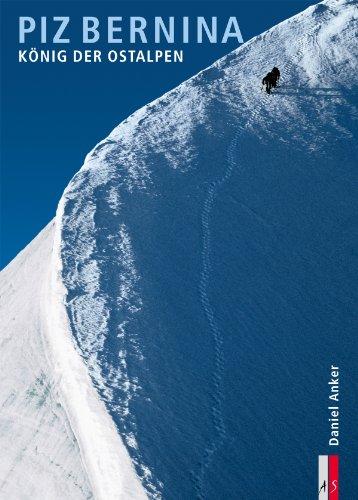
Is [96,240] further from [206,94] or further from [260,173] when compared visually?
[206,94]

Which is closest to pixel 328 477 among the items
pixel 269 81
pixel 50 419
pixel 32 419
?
pixel 50 419

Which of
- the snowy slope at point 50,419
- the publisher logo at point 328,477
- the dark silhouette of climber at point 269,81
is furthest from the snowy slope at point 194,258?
the publisher logo at point 328,477

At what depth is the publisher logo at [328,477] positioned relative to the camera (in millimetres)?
6227

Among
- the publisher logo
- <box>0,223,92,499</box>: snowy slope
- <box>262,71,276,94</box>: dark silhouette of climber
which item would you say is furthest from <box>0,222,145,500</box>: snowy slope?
<box>262,71,276,94</box>: dark silhouette of climber

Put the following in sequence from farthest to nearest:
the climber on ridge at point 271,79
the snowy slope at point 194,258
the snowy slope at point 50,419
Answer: the climber on ridge at point 271,79
the snowy slope at point 194,258
the snowy slope at point 50,419

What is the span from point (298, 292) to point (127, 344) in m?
1.77

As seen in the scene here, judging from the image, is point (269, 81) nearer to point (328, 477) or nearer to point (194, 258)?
point (194, 258)

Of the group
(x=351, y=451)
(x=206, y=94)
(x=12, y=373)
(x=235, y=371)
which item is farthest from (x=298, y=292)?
(x=206, y=94)

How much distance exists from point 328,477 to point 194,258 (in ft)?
8.52

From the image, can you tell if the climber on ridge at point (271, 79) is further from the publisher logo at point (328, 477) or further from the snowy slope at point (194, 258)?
the publisher logo at point (328, 477)

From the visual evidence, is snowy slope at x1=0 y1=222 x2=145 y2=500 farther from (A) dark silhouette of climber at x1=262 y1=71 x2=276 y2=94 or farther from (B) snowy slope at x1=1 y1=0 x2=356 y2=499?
(A) dark silhouette of climber at x1=262 y1=71 x2=276 y2=94

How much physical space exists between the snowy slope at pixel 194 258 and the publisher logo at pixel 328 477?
283 millimetres

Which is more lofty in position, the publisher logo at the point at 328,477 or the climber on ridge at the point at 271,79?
the climber on ridge at the point at 271,79

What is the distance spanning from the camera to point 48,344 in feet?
25.2
